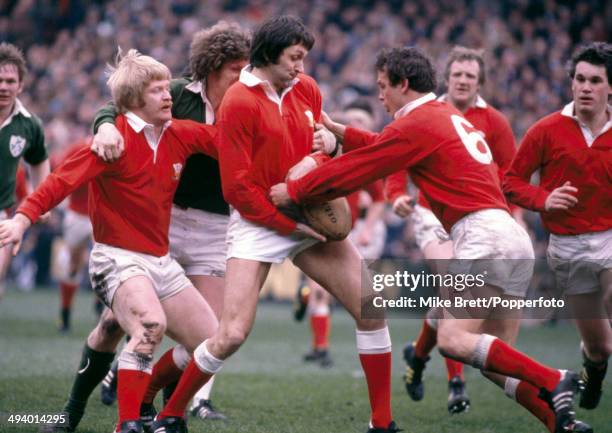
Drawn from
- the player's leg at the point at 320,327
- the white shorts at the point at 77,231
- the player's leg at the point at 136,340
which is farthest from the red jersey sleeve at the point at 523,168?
the white shorts at the point at 77,231

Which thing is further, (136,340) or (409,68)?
(409,68)

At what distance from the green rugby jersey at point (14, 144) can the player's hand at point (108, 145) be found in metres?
2.10

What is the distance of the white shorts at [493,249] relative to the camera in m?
5.11

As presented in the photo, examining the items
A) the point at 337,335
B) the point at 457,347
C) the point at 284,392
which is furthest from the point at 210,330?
the point at 337,335

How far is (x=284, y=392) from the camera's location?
7719 mm

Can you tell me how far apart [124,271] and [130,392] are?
0.65 metres

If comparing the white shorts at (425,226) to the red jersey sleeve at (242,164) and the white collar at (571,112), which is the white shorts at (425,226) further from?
the red jersey sleeve at (242,164)

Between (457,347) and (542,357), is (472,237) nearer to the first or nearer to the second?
(457,347)

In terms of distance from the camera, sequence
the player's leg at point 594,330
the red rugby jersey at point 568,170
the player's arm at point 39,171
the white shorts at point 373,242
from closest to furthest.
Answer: the red rugby jersey at point 568,170
the player's leg at point 594,330
the player's arm at point 39,171
the white shorts at point 373,242

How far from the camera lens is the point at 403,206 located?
746 centimetres

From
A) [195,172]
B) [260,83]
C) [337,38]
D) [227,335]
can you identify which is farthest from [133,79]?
[337,38]

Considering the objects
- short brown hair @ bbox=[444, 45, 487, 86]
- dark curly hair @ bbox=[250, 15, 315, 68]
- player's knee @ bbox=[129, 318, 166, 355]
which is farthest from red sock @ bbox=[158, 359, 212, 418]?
short brown hair @ bbox=[444, 45, 487, 86]

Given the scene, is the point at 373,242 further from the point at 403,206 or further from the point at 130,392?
the point at 130,392

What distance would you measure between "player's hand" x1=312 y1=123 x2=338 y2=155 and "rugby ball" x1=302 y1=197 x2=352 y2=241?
1.20ft
